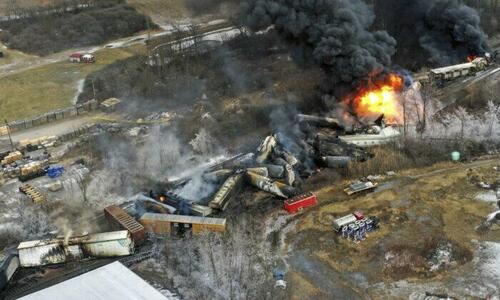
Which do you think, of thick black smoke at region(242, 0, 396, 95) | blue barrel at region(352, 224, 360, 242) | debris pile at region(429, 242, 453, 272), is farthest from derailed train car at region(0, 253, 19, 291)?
thick black smoke at region(242, 0, 396, 95)

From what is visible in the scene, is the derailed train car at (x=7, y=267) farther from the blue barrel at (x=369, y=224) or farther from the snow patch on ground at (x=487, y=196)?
the snow patch on ground at (x=487, y=196)

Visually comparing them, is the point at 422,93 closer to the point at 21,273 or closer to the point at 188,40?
the point at 188,40

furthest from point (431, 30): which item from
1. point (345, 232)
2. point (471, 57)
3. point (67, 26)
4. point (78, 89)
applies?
point (67, 26)

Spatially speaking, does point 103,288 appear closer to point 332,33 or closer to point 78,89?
point 332,33

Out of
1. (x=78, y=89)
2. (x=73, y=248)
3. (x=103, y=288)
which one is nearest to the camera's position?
(x=103, y=288)

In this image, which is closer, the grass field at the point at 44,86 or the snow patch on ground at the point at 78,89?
the grass field at the point at 44,86

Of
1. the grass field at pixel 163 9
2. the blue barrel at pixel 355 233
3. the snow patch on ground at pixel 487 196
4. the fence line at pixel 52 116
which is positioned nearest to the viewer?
the blue barrel at pixel 355 233

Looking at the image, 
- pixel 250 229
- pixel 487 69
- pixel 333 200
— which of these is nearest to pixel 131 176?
pixel 250 229

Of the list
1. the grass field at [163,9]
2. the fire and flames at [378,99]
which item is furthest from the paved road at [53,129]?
the grass field at [163,9]
